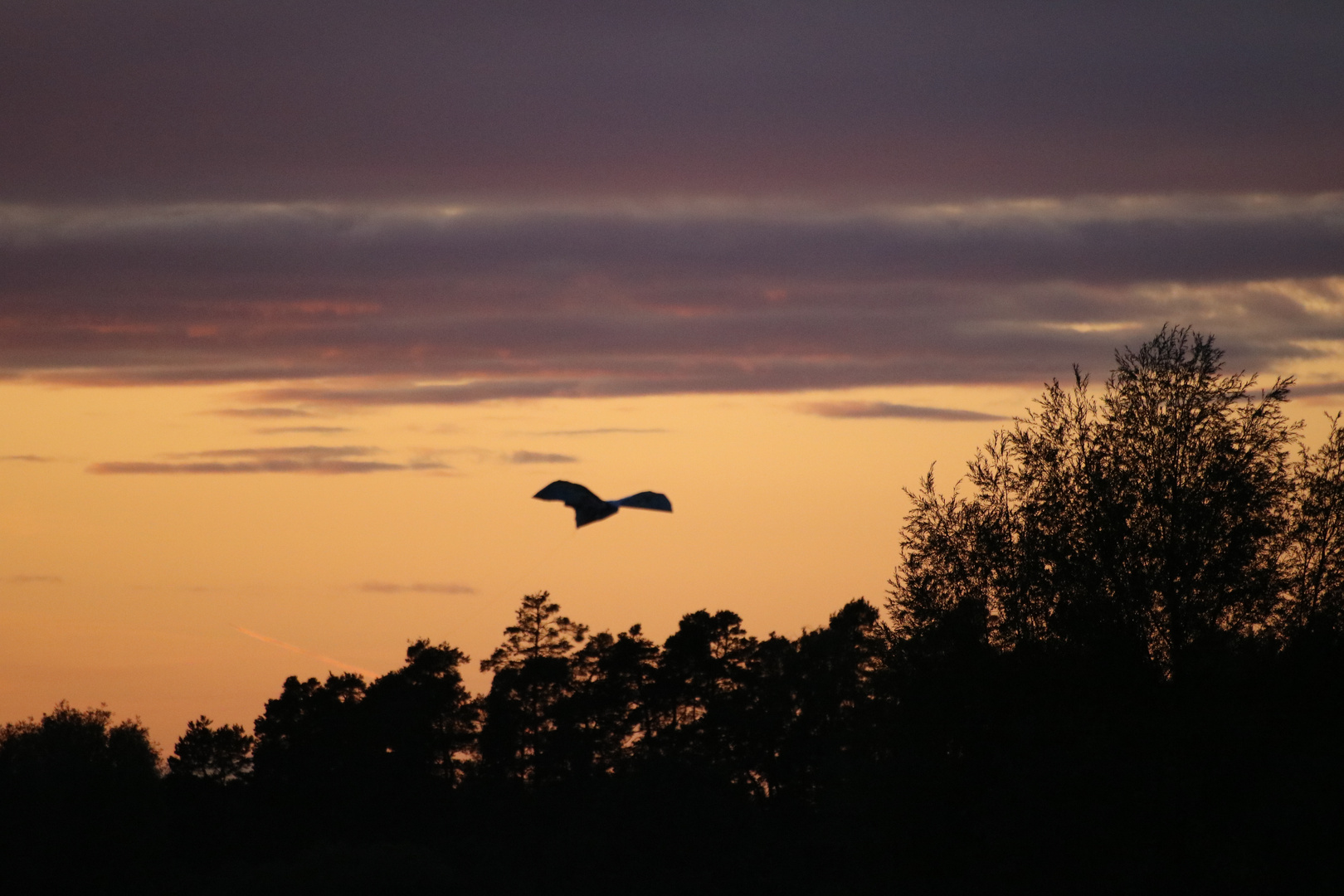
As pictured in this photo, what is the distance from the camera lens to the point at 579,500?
4678cm

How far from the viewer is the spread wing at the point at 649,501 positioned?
150 feet

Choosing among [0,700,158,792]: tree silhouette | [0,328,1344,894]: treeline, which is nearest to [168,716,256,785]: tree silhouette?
[0,700,158,792]: tree silhouette

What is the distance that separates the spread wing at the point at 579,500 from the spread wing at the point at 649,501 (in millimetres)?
557

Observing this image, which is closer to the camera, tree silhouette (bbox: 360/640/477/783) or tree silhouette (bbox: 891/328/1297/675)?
tree silhouette (bbox: 891/328/1297/675)

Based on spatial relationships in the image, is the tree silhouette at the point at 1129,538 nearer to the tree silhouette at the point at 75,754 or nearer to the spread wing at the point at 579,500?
the spread wing at the point at 579,500

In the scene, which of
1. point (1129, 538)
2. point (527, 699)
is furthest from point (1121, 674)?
point (527, 699)

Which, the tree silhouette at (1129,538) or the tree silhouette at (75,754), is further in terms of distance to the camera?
the tree silhouette at (75,754)

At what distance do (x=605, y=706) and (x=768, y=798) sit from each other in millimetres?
15134

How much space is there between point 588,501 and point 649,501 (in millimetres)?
1980

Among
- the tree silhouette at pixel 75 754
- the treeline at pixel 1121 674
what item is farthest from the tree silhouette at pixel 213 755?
the treeline at pixel 1121 674

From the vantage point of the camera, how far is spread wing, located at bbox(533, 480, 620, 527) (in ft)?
152

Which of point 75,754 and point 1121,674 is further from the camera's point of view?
point 75,754

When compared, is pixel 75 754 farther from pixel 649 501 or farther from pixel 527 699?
pixel 649 501

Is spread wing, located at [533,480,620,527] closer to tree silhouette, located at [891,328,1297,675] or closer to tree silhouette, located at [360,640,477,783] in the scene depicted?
tree silhouette, located at [891,328,1297,675]
